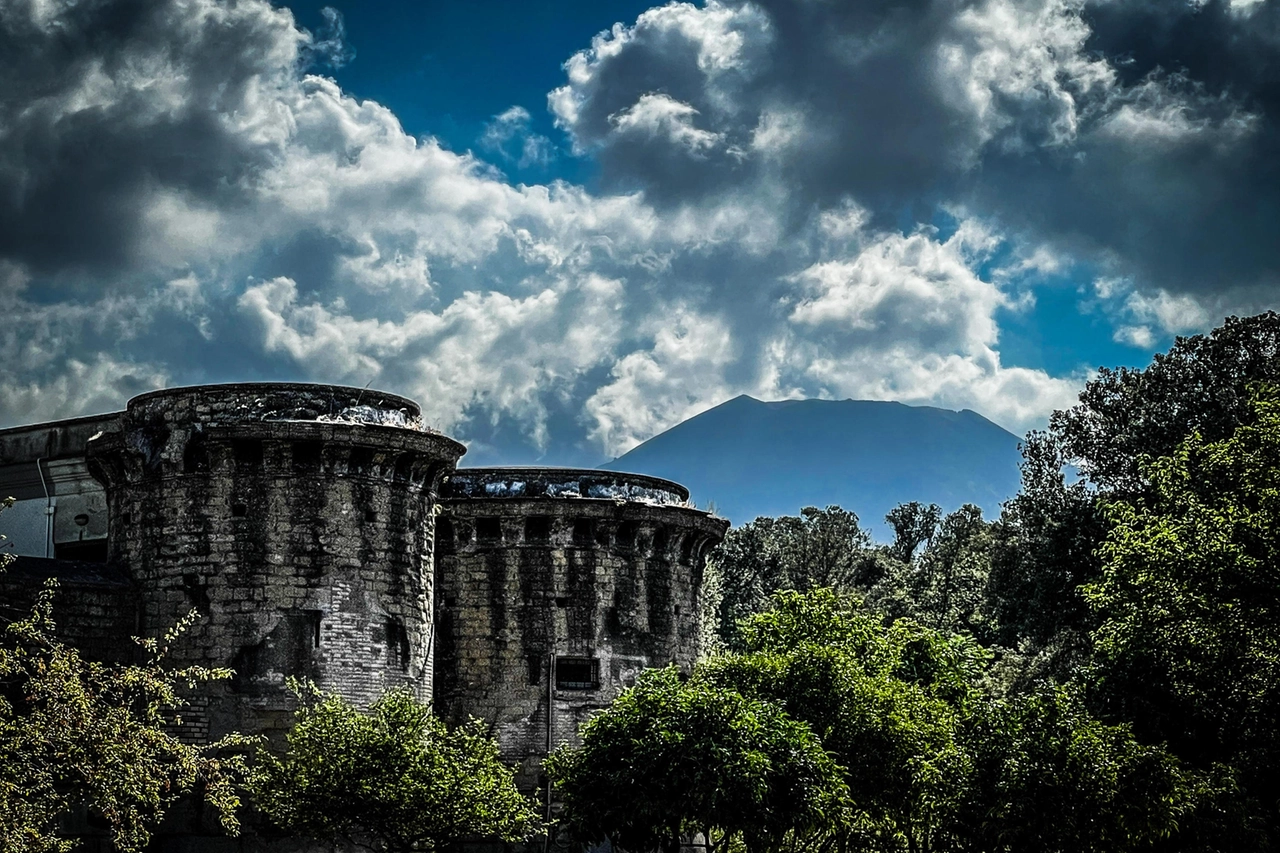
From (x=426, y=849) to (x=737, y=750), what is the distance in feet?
20.0

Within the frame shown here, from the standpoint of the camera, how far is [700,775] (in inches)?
1037

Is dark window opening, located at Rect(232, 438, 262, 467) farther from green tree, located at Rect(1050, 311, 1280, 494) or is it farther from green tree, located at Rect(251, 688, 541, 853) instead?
green tree, located at Rect(1050, 311, 1280, 494)

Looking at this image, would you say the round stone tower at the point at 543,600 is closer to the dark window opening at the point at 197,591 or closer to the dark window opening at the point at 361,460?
the dark window opening at the point at 361,460

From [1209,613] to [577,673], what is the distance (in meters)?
17.1

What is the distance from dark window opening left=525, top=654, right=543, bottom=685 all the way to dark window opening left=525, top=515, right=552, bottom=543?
2.94 metres

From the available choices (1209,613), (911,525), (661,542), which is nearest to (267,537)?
(661,542)

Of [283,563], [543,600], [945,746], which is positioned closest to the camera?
[945,746]

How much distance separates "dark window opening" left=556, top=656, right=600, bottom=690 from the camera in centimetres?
3734

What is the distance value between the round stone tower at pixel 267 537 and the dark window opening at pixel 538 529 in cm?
665

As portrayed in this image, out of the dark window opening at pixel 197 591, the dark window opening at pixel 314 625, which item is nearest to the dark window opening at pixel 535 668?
the dark window opening at pixel 314 625

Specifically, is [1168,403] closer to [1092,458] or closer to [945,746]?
[1092,458]

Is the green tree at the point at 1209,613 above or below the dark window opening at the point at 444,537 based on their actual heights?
below

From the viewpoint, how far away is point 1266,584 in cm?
2400

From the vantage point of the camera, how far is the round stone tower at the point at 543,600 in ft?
121
